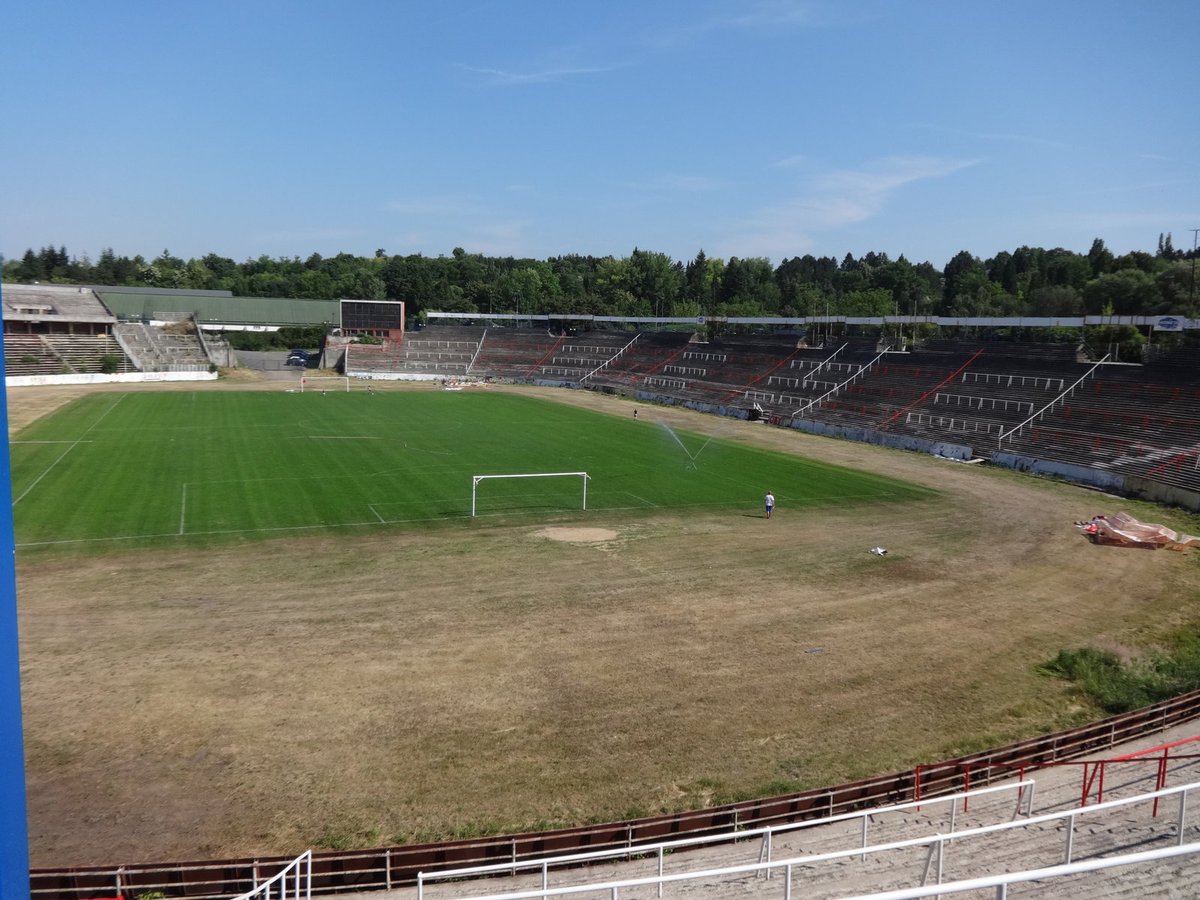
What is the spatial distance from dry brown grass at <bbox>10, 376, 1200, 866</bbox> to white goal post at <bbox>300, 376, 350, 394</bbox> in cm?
6501

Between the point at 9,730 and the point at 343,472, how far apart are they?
41.2m

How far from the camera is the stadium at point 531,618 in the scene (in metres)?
15.6

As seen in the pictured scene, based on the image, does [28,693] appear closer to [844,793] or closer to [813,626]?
[844,793]

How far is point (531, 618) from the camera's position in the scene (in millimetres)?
25078

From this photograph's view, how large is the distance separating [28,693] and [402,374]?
9776 cm

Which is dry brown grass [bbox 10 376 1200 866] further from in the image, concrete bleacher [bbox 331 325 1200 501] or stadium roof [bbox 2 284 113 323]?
stadium roof [bbox 2 284 113 323]

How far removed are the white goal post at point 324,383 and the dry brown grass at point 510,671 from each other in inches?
2559

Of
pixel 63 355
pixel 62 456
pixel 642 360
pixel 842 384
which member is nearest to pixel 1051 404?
pixel 842 384

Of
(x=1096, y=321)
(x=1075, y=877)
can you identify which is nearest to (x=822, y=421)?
(x=1096, y=321)

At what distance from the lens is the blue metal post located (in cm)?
628

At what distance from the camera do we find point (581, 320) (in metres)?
130

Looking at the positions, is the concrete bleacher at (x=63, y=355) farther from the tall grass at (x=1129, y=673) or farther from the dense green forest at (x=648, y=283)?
the tall grass at (x=1129, y=673)

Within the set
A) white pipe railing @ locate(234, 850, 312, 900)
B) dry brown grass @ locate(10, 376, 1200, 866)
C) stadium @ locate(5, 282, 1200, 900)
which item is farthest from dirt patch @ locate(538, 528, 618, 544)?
white pipe railing @ locate(234, 850, 312, 900)

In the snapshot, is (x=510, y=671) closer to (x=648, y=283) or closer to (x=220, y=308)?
(x=220, y=308)
